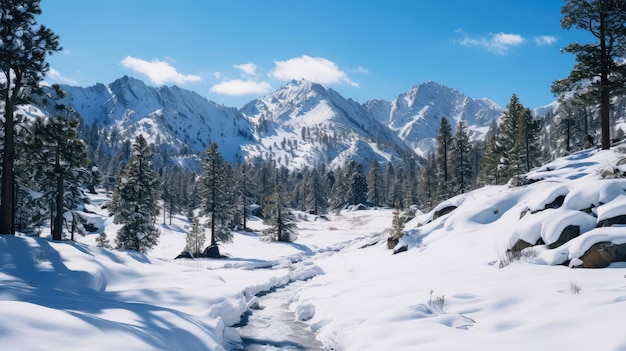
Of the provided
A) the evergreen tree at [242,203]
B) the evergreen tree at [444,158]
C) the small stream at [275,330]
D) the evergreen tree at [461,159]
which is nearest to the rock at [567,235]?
the small stream at [275,330]

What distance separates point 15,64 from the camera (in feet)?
59.0

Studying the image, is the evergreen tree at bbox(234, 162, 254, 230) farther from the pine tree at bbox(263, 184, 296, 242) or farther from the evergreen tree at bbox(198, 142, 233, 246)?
the evergreen tree at bbox(198, 142, 233, 246)

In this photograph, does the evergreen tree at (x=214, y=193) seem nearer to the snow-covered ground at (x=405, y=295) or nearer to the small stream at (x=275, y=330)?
the snow-covered ground at (x=405, y=295)

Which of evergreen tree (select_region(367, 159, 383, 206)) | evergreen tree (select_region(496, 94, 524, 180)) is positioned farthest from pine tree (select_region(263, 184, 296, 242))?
evergreen tree (select_region(367, 159, 383, 206))

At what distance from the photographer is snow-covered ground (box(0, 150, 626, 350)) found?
20.9 feet

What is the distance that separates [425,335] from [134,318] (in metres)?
6.07

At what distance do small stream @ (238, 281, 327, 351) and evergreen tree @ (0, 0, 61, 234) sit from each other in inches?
493

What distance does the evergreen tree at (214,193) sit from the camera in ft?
144

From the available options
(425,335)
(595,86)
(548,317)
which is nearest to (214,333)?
(425,335)

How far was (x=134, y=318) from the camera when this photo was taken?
8.53 m

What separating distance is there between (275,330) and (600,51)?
72.4ft

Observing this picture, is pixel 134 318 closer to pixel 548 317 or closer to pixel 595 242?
pixel 548 317

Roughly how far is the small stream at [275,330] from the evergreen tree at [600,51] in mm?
19123

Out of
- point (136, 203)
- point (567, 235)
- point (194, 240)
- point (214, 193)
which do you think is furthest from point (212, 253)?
point (567, 235)
